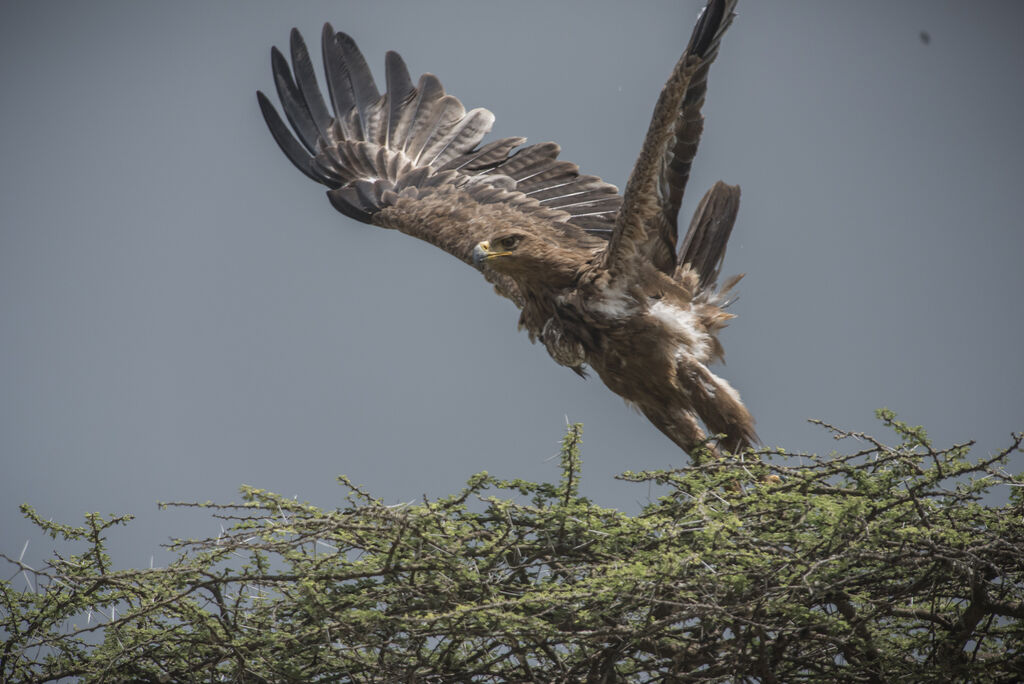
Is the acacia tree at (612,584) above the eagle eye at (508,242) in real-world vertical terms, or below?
below

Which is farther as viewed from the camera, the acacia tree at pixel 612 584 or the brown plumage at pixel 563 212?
the brown plumage at pixel 563 212

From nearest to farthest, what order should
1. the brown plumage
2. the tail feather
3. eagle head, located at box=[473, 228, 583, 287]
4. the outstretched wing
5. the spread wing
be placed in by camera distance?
the outstretched wing
the brown plumage
eagle head, located at box=[473, 228, 583, 287]
the tail feather
the spread wing

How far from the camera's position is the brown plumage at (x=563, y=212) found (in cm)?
467

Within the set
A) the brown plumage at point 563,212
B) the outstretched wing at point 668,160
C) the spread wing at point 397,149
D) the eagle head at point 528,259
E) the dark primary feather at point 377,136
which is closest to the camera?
the outstretched wing at point 668,160

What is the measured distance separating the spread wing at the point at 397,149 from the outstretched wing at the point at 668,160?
1470 mm

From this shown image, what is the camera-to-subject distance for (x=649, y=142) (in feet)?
14.4

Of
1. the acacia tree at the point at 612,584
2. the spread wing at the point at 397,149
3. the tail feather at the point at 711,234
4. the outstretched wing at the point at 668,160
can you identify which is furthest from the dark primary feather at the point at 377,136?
the acacia tree at the point at 612,584

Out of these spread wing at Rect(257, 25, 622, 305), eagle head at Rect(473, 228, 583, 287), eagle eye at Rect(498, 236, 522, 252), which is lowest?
eagle head at Rect(473, 228, 583, 287)

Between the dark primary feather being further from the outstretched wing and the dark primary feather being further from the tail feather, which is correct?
the outstretched wing

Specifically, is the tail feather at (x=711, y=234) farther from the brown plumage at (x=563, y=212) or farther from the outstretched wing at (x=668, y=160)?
the outstretched wing at (x=668, y=160)

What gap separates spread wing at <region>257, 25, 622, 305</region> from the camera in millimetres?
6410

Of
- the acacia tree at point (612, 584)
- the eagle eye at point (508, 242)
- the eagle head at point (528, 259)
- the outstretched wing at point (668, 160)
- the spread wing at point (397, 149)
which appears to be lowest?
the acacia tree at point (612, 584)

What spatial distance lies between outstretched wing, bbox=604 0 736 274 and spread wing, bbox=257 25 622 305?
1.47 m

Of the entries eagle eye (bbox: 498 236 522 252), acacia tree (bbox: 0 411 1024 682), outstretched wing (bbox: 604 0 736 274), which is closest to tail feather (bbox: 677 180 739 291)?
outstretched wing (bbox: 604 0 736 274)
